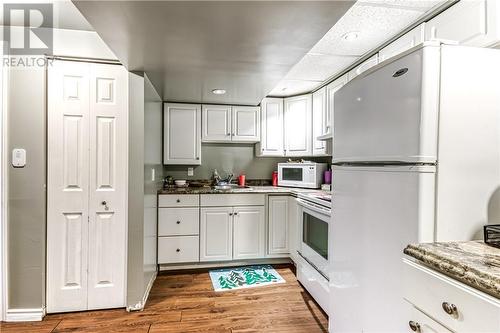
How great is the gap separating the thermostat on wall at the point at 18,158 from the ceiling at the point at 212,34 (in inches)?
41.2

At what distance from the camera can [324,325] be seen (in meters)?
2.00

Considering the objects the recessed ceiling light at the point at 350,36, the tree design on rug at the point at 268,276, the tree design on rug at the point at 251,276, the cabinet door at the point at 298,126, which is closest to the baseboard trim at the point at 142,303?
the tree design on rug at the point at 251,276

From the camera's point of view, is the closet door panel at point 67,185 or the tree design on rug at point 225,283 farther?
the tree design on rug at point 225,283

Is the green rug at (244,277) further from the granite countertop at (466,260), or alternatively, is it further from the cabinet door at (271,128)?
the granite countertop at (466,260)

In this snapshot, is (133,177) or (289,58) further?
(133,177)

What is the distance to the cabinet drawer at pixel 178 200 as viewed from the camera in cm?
289

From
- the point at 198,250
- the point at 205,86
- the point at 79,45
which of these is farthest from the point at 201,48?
the point at 198,250

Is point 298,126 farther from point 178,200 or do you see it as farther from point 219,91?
point 178,200

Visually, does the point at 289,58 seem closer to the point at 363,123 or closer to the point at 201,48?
the point at 201,48

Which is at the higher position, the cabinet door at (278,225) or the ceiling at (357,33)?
the ceiling at (357,33)

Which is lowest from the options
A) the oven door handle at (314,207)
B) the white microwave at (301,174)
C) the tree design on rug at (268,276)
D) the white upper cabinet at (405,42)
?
the tree design on rug at (268,276)

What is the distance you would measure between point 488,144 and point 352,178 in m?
0.58

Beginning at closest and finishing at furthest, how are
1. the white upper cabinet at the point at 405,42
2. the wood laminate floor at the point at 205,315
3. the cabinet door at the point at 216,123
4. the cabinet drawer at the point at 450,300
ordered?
1. the cabinet drawer at the point at 450,300
2. the white upper cabinet at the point at 405,42
3. the wood laminate floor at the point at 205,315
4. the cabinet door at the point at 216,123

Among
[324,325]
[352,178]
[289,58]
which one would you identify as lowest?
[324,325]
